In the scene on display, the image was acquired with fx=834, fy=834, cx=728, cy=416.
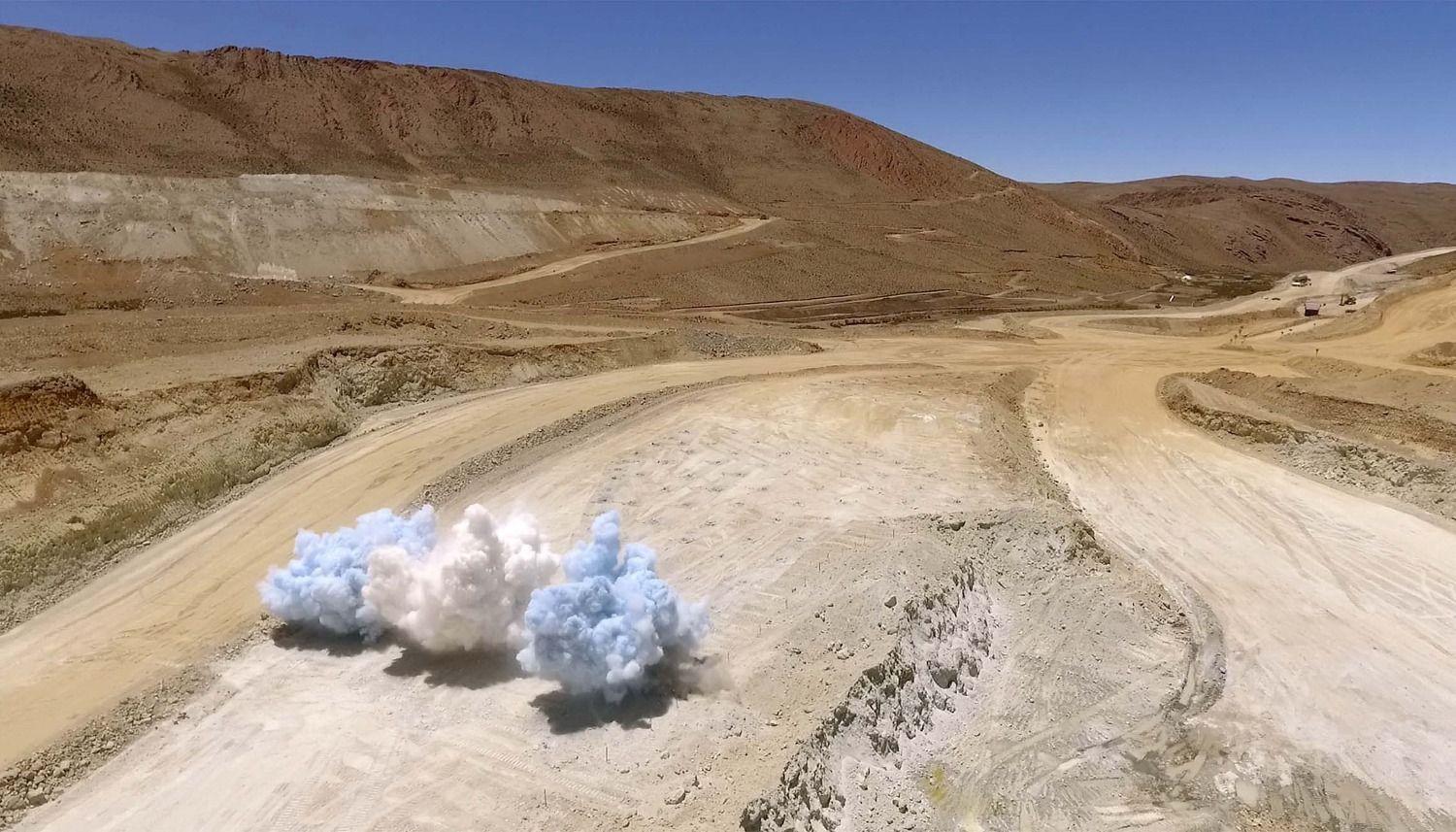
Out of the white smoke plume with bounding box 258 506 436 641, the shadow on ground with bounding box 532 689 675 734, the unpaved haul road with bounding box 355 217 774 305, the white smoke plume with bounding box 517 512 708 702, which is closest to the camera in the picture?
the white smoke plume with bounding box 517 512 708 702

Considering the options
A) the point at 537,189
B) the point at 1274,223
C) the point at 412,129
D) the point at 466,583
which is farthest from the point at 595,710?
the point at 1274,223

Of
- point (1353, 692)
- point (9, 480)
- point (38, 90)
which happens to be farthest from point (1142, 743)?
point (38, 90)

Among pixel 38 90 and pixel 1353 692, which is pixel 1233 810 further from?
pixel 38 90

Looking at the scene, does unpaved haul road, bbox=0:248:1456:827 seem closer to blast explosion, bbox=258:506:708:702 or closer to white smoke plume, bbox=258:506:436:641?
white smoke plume, bbox=258:506:436:641

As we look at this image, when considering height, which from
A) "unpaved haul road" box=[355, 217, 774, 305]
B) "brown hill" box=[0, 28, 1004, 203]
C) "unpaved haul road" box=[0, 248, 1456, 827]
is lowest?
"unpaved haul road" box=[0, 248, 1456, 827]

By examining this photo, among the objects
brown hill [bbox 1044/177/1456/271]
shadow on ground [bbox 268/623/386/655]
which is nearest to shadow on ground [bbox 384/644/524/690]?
shadow on ground [bbox 268/623/386/655]

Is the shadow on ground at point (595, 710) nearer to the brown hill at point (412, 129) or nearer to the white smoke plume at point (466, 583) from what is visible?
the white smoke plume at point (466, 583)

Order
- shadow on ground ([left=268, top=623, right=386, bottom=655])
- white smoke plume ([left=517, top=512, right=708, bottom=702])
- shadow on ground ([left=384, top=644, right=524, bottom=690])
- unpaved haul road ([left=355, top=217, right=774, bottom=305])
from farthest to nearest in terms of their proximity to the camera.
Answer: unpaved haul road ([left=355, top=217, right=774, bottom=305]), shadow on ground ([left=268, top=623, right=386, bottom=655]), shadow on ground ([left=384, top=644, right=524, bottom=690]), white smoke plume ([left=517, top=512, right=708, bottom=702])
